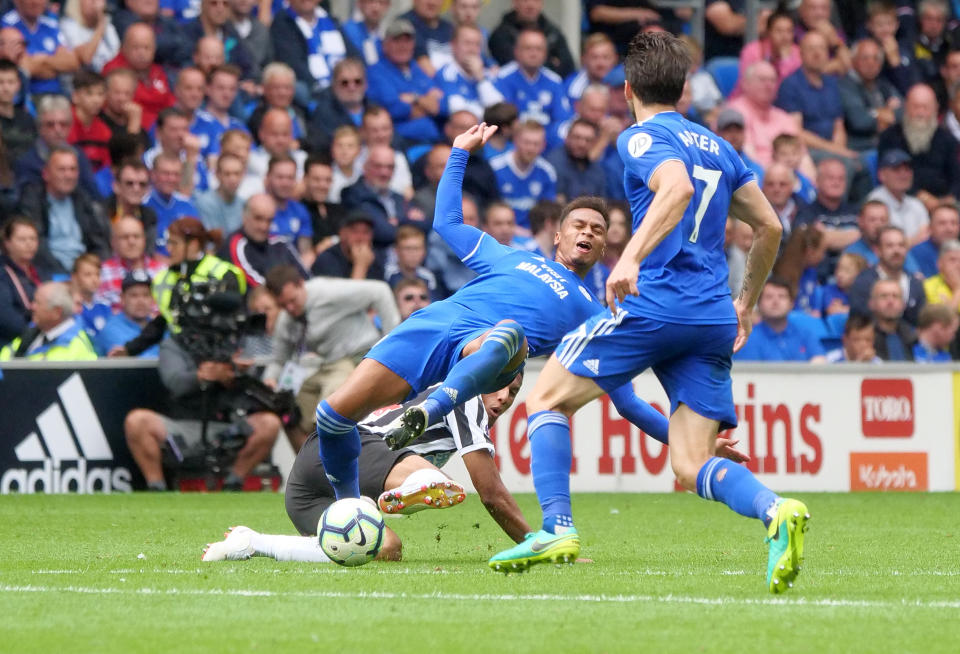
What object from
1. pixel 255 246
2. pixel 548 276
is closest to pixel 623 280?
A: pixel 548 276

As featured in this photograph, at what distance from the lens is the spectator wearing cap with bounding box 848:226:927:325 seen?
15.6 m

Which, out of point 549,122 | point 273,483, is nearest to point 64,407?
point 273,483

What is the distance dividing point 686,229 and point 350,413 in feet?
5.88

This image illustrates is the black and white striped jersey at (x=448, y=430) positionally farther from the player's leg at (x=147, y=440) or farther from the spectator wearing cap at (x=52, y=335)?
the spectator wearing cap at (x=52, y=335)

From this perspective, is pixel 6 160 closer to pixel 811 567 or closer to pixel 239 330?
pixel 239 330

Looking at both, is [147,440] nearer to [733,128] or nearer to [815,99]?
[733,128]

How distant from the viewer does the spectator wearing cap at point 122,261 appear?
545 inches

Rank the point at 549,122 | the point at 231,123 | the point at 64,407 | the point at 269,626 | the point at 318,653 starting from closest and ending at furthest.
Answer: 1. the point at 318,653
2. the point at 269,626
3. the point at 64,407
4. the point at 231,123
5. the point at 549,122

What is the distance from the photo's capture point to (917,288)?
15938mm

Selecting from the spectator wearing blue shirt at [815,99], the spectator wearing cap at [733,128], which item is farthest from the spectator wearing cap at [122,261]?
the spectator wearing blue shirt at [815,99]

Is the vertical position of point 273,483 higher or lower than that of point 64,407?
lower

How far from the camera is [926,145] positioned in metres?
18.1

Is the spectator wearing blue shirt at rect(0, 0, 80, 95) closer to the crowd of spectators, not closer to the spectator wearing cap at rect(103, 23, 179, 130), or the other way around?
the crowd of spectators

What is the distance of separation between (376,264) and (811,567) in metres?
7.53
